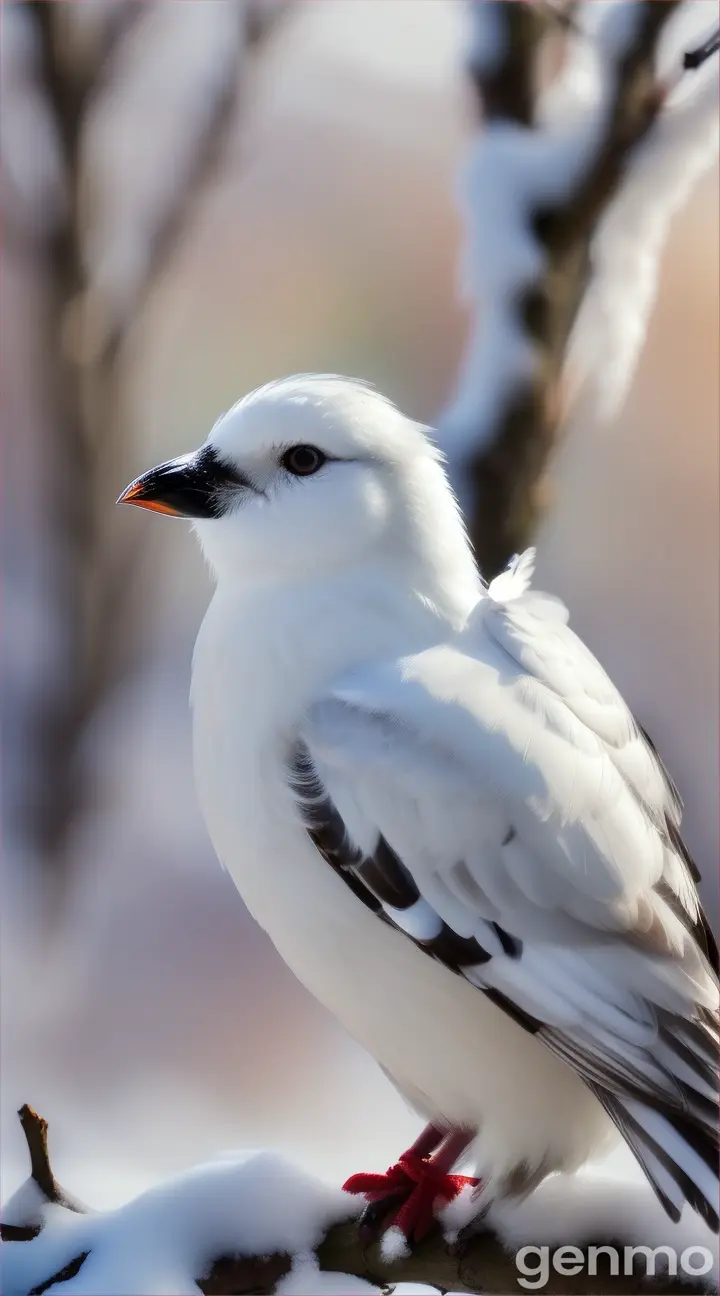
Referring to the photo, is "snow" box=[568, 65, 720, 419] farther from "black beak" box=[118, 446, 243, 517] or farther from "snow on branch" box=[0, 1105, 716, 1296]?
"snow on branch" box=[0, 1105, 716, 1296]

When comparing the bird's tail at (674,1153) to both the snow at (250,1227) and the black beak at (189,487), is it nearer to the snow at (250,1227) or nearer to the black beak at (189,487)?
the snow at (250,1227)

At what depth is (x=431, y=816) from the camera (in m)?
0.96

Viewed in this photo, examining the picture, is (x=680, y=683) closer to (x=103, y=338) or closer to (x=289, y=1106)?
(x=289, y=1106)

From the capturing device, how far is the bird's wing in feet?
3.11

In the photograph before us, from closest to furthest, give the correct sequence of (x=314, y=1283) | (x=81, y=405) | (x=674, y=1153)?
(x=674, y=1153), (x=314, y=1283), (x=81, y=405)

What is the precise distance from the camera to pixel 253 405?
105cm

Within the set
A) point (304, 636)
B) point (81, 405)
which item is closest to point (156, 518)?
point (81, 405)

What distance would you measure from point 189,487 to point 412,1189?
611 millimetres

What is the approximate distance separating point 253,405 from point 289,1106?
0.96m

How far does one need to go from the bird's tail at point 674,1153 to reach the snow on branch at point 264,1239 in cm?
10

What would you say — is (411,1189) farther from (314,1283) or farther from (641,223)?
(641,223)

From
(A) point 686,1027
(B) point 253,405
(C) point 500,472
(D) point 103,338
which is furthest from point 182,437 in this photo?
(A) point 686,1027

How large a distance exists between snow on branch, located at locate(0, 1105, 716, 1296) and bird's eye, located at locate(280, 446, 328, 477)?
0.55 m

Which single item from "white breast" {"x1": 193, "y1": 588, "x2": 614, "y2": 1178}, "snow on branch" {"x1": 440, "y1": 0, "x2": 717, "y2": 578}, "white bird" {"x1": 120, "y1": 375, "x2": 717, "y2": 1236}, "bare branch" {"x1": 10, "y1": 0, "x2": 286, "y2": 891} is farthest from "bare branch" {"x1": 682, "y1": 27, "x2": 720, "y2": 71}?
"white breast" {"x1": 193, "y1": 588, "x2": 614, "y2": 1178}
